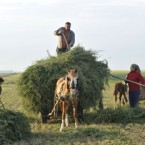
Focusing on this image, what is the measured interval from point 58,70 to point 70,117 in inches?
71.2

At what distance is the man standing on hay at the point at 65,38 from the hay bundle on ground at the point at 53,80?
48.7 inches

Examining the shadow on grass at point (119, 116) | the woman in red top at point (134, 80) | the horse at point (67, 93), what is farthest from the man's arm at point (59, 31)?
the shadow on grass at point (119, 116)

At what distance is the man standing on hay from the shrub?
4.73 m

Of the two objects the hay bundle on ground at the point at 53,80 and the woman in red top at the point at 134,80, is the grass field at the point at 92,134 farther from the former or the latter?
the woman in red top at the point at 134,80

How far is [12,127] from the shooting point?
11617mm

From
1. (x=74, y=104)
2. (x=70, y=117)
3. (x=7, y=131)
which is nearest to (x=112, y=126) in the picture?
(x=74, y=104)

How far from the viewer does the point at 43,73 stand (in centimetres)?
1472

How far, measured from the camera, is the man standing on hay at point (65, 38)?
16312 mm

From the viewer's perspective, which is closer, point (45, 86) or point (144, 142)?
→ point (144, 142)

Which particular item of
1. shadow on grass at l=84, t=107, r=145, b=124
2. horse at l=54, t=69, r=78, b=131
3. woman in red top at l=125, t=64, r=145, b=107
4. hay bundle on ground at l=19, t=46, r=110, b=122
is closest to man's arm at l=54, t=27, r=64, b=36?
hay bundle on ground at l=19, t=46, r=110, b=122

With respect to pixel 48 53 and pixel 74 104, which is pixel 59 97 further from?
pixel 48 53

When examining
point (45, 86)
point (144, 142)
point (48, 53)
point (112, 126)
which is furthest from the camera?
point (48, 53)

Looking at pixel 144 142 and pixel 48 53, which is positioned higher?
pixel 48 53

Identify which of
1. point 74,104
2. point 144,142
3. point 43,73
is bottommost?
point 144,142
